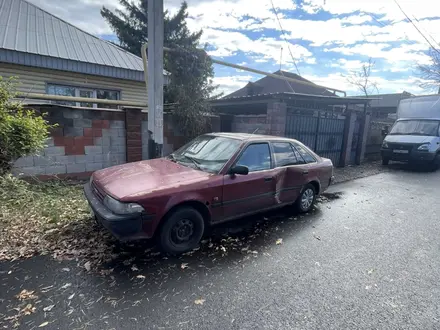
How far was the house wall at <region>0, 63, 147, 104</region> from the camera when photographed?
24.2 feet

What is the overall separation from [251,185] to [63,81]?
752 centimetres

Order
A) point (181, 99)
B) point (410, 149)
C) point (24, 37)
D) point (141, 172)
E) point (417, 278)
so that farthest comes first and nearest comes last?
point (410, 149), point (24, 37), point (181, 99), point (141, 172), point (417, 278)

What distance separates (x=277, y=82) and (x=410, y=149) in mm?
21245

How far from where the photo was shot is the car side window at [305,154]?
16.4ft

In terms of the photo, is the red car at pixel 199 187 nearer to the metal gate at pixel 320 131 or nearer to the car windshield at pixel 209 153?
the car windshield at pixel 209 153

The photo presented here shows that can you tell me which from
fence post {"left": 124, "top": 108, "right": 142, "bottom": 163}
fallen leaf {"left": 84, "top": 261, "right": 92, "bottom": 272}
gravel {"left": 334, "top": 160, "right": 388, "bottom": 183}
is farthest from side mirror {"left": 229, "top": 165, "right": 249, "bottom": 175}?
gravel {"left": 334, "top": 160, "right": 388, "bottom": 183}

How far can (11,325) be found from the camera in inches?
82.2

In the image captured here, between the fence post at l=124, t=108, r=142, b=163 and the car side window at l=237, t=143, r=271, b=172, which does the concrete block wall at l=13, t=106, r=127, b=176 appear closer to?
the fence post at l=124, t=108, r=142, b=163

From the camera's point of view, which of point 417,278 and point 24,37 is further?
point 24,37

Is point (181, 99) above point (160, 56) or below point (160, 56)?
below

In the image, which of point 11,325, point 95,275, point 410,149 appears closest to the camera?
point 11,325

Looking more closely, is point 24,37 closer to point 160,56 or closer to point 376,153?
point 160,56

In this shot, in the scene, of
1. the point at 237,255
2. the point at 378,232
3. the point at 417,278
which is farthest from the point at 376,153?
the point at 237,255

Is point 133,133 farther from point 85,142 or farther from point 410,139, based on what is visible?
point 410,139
